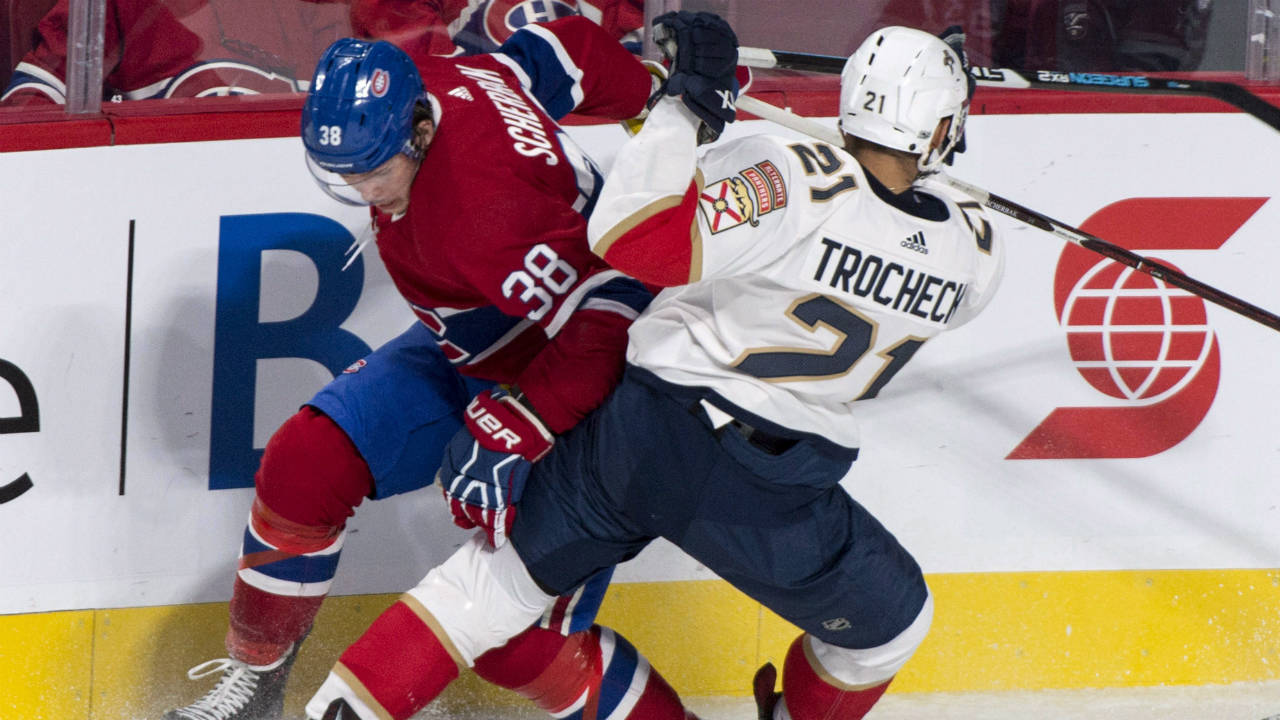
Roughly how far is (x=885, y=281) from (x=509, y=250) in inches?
21.7

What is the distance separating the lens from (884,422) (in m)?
2.58

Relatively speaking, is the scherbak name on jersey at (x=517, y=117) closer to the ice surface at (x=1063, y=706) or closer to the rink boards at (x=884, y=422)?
the rink boards at (x=884, y=422)

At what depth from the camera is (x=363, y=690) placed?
1.89 meters

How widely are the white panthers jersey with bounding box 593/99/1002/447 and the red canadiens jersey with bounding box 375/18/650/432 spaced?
115mm

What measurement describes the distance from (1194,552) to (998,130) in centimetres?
96

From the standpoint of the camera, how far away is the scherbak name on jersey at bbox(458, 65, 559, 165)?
6.34 ft

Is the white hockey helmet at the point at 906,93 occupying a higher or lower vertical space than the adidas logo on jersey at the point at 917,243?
higher

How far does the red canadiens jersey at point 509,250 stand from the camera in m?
1.86

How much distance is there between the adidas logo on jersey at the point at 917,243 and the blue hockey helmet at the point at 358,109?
75 centimetres

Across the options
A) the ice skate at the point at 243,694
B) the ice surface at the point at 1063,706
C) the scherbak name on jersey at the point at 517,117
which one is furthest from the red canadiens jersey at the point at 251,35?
the ice surface at the point at 1063,706

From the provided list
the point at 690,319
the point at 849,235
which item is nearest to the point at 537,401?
the point at 690,319

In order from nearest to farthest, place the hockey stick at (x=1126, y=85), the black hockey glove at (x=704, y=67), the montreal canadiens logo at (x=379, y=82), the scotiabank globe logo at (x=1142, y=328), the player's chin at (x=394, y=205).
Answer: the black hockey glove at (x=704, y=67) < the montreal canadiens logo at (x=379, y=82) < the player's chin at (x=394, y=205) < the hockey stick at (x=1126, y=85) < the scotiabank globe logo at (x=1142, y=328)

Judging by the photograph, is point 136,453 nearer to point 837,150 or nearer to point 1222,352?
point 837,150

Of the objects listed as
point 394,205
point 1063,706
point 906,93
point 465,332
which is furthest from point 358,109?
point 1063,706
